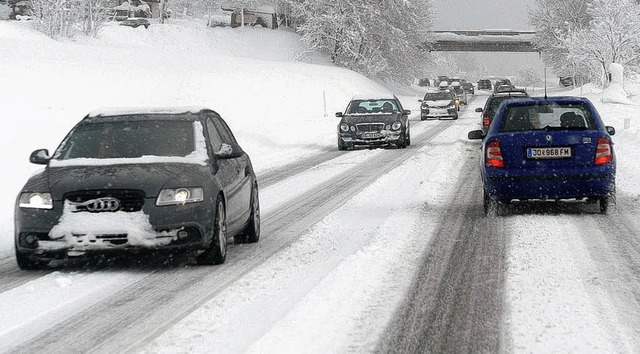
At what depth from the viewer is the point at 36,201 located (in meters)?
8.27

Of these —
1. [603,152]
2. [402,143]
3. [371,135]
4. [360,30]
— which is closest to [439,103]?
[402,143]

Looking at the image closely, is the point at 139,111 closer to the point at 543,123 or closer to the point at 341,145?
the point at 543,123

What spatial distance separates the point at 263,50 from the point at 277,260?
68374 mm

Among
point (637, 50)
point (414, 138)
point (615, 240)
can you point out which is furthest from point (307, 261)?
point (637, 50)

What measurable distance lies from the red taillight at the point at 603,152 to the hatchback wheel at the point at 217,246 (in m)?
4.98

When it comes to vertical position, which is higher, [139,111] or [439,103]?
[139,111]

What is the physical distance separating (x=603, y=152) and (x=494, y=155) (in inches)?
49.9

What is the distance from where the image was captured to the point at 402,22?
7000 centimetres

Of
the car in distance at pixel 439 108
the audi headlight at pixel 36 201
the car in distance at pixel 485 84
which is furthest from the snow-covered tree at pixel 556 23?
the audi headlight at pixel 36 201

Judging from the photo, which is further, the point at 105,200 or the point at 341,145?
the point at 341,145

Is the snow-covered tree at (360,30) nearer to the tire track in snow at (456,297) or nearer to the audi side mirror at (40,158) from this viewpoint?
the tire track in snow at (456,297)

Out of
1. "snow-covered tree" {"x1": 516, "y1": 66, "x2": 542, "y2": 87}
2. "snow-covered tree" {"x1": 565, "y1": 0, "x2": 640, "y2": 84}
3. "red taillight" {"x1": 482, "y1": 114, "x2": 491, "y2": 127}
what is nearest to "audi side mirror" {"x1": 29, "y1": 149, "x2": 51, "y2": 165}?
"red taillight" {"x1": 482, "y1": 114, "x2": 491, "y2": 127}

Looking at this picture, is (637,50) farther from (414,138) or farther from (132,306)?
(132,306)

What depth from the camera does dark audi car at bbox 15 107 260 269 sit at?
8.14 metres
